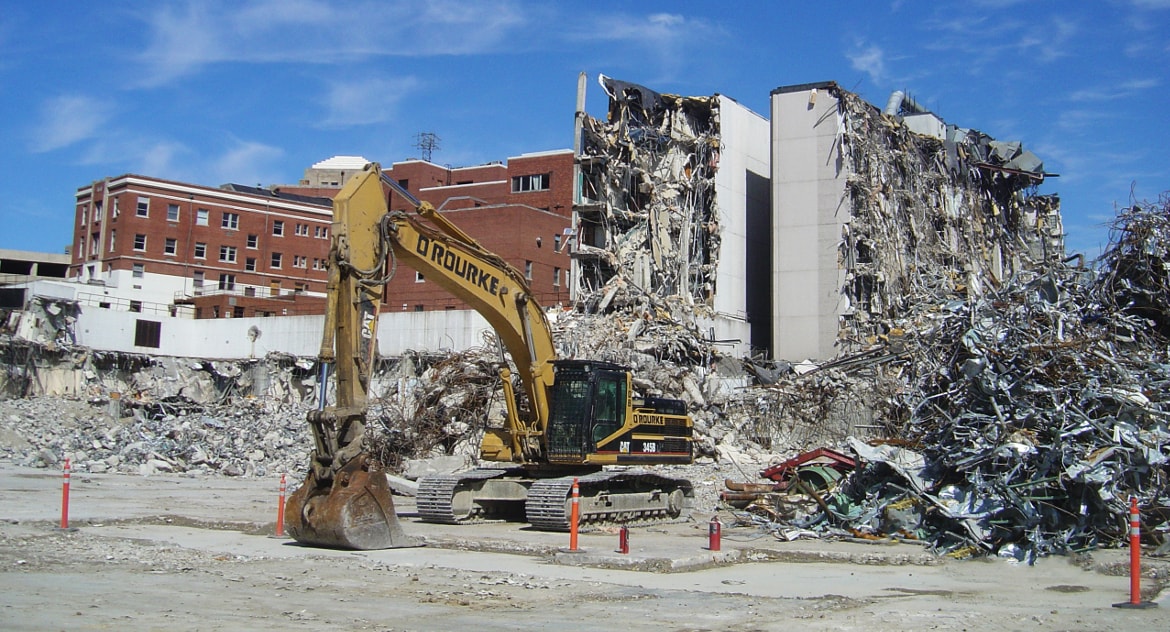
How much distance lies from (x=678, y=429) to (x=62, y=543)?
10.6m

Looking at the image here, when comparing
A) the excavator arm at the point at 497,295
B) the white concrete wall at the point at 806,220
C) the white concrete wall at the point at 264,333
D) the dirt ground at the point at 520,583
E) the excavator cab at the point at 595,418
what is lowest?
the dirt ground at the point at 520,583

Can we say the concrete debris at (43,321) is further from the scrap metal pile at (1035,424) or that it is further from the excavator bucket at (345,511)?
the scrap metal pile at (1035,424)

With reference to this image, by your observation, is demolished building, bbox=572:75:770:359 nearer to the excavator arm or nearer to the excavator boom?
the excavator arm

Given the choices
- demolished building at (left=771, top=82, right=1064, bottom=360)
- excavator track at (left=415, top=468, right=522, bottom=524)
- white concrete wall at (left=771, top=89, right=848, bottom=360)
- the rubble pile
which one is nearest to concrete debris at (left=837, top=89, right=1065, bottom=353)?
demolished building at (left=771, top=82, right=1064, bottom=360)

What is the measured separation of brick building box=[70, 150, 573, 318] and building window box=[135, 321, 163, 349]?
10945 mm

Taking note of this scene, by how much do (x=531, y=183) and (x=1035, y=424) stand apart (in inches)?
2257

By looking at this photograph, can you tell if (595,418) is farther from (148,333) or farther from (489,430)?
(148,333)

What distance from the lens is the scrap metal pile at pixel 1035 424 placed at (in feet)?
49.2

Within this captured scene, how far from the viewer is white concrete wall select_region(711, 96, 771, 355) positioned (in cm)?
4316

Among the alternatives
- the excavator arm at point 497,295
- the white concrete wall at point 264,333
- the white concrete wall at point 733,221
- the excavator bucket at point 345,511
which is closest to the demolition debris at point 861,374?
the white concrete wall at point 733,221

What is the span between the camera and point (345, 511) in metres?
13.4

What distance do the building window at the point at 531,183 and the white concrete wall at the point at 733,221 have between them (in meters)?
25.7

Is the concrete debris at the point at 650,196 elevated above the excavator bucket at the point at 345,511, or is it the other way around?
the concrete debris at the point at 650,196

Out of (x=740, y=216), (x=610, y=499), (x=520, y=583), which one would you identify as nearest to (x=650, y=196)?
(x=740, y=216)
